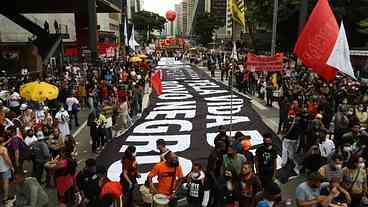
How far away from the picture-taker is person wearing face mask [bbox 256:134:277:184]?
332 inches

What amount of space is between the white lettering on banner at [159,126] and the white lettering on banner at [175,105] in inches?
138

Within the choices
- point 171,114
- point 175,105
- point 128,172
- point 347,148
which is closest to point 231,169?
point 128,172

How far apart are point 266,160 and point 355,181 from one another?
1.56 m

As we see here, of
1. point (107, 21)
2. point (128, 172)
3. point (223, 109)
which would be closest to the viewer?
point (128, 172)

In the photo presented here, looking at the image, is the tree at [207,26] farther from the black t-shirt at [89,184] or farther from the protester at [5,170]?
the black t-shirt at [89,184]

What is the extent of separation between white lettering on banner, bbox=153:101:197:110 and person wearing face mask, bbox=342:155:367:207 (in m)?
14.3

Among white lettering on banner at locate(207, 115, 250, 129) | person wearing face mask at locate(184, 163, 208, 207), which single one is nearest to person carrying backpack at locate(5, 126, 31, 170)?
person wearing face mask at locate(184, 163, 208, 207)

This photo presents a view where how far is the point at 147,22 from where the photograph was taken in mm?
123875

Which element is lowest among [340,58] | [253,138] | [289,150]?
[253,138]

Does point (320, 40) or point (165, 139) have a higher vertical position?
point (320, 40)

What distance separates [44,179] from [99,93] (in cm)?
923

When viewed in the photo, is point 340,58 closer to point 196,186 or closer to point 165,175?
point 196,186

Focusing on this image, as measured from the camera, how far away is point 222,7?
14025 centimetres

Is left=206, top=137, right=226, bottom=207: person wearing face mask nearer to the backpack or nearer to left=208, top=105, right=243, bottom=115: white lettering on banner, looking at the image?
the backpack
